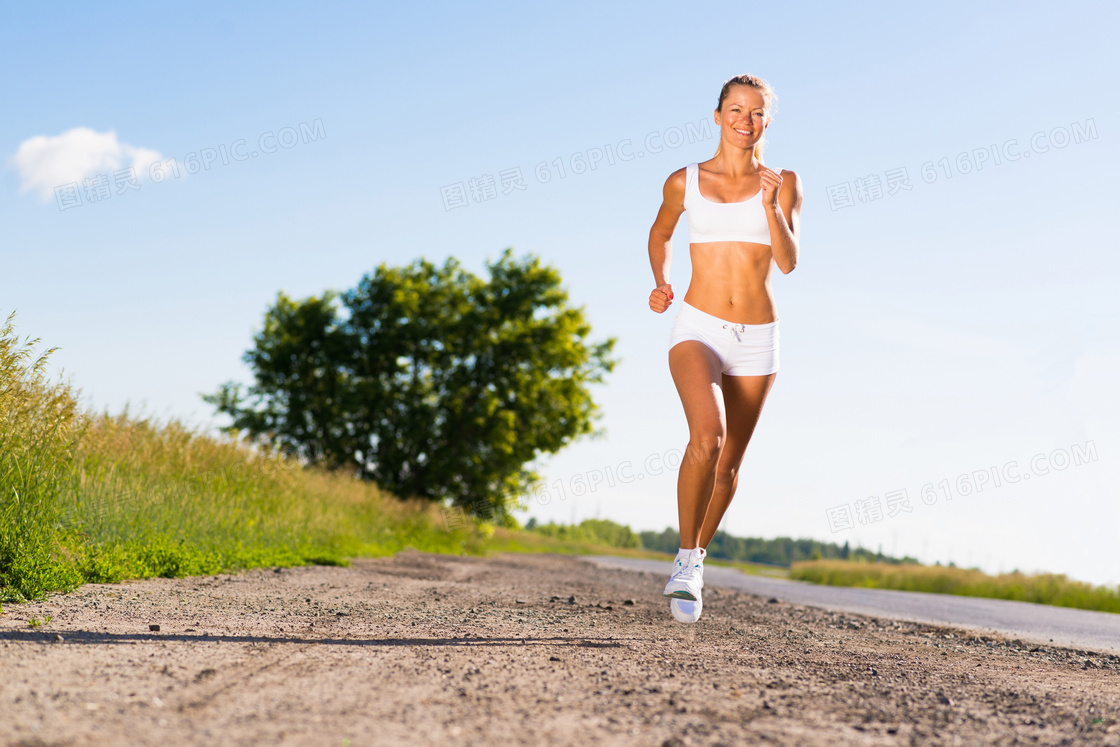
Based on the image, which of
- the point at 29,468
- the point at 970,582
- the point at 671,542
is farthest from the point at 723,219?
the point at 671,542

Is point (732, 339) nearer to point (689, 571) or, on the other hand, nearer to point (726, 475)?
point (726, 475)

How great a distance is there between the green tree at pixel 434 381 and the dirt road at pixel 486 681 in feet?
72.8

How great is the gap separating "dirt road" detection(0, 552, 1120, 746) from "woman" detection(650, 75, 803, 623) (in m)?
0.89

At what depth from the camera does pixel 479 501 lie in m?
28.8

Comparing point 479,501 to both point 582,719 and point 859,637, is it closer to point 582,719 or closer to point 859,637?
point 859,637

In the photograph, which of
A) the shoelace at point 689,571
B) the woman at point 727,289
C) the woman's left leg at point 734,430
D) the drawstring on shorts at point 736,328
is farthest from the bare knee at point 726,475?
the drawstring on shorts at point 736,328

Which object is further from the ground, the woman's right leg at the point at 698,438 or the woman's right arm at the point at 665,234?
the woman's right arm at the point at 665,234

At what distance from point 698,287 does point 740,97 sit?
1.13 meters

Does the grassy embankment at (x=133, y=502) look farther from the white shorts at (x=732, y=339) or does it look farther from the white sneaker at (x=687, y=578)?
the white shorts at (x=732, y=339)

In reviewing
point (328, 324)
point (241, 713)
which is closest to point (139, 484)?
point (241, 713)

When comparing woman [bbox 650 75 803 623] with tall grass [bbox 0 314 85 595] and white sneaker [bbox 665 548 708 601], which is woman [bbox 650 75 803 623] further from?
tall grass [bbox 0 314 85 595]

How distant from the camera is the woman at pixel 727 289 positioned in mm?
4676

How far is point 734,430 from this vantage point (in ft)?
17.3

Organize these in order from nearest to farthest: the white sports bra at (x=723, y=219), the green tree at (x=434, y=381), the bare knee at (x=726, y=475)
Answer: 1. the white sports bra at (x=723, y=219)
2. the bare knee at (x=726, y=475)
3. the green tree at (x=434, y=381)
